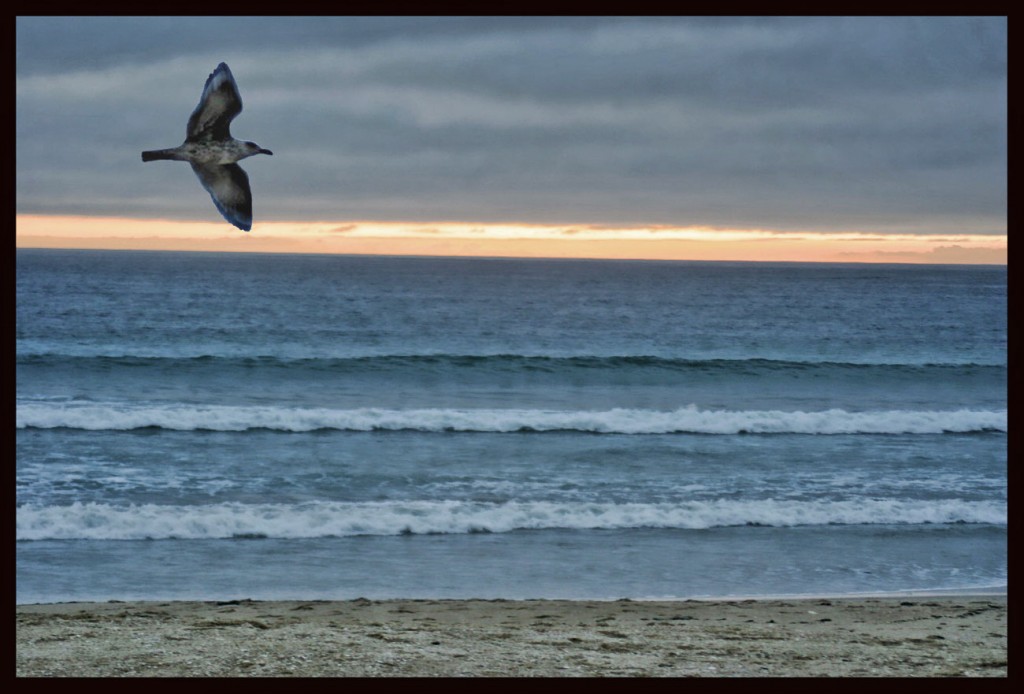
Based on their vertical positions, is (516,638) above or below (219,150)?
below

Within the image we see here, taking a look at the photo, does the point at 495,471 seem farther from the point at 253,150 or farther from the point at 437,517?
the point at 253,150

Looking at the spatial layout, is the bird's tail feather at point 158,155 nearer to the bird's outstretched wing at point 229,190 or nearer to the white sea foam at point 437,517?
the bird's outstretched wing at point 229,190

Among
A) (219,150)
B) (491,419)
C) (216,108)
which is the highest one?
(216,108)

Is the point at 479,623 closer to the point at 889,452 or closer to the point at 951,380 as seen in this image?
the point at 889,452

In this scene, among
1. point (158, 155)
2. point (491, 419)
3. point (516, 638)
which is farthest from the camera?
point (491, 419)

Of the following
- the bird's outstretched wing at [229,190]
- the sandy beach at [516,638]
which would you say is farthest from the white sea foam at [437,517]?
the bird's outstretched wing at [229,190]

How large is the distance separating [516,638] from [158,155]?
539 centimetres

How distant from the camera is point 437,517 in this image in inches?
499

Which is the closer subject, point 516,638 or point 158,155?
point 158,155

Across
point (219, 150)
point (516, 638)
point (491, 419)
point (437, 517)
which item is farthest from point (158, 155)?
point (491, 419)

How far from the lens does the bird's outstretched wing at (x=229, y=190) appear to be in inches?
161

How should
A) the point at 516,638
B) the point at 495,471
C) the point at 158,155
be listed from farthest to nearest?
the point at 495,471, the point at 516,638, the point at 158,155

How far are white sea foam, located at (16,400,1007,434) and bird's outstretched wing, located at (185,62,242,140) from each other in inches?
568

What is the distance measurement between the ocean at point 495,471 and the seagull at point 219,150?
6.58 meters
